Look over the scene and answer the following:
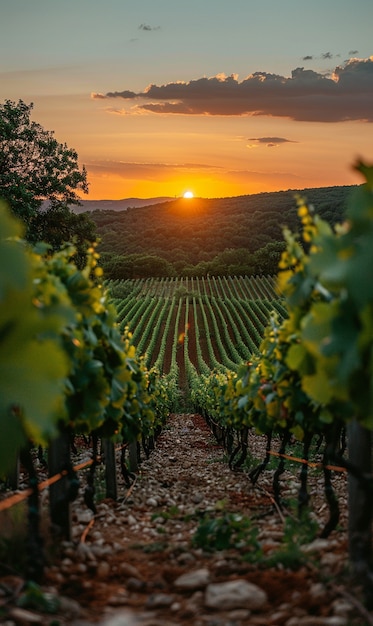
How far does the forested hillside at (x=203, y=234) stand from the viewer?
109875mm

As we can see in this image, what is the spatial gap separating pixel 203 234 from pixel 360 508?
13207 centimetres

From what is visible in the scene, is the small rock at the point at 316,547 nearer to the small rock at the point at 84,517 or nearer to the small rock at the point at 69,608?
the small rock at the point at 69,608

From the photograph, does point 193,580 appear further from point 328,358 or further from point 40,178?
point 40,178

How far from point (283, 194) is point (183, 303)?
330 feet

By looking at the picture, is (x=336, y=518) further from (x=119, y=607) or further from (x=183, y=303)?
(x=183, y=303)

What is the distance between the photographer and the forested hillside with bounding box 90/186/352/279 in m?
110

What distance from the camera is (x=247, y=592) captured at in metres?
3.99

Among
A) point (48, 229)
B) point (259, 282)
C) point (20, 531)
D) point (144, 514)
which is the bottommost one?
point (144, 514)

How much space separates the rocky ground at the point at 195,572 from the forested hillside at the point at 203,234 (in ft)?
294

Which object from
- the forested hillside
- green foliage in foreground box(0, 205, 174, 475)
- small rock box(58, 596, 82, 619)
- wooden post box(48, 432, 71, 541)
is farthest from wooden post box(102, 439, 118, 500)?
the forested hillside

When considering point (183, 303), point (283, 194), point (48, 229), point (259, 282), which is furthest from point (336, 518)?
A: point (283, 194)

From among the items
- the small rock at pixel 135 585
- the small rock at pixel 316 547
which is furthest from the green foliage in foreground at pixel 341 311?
the small rock at pixel 135 585

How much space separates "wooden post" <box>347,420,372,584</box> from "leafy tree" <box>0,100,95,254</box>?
28.9 meters

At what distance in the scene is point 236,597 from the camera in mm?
3934
